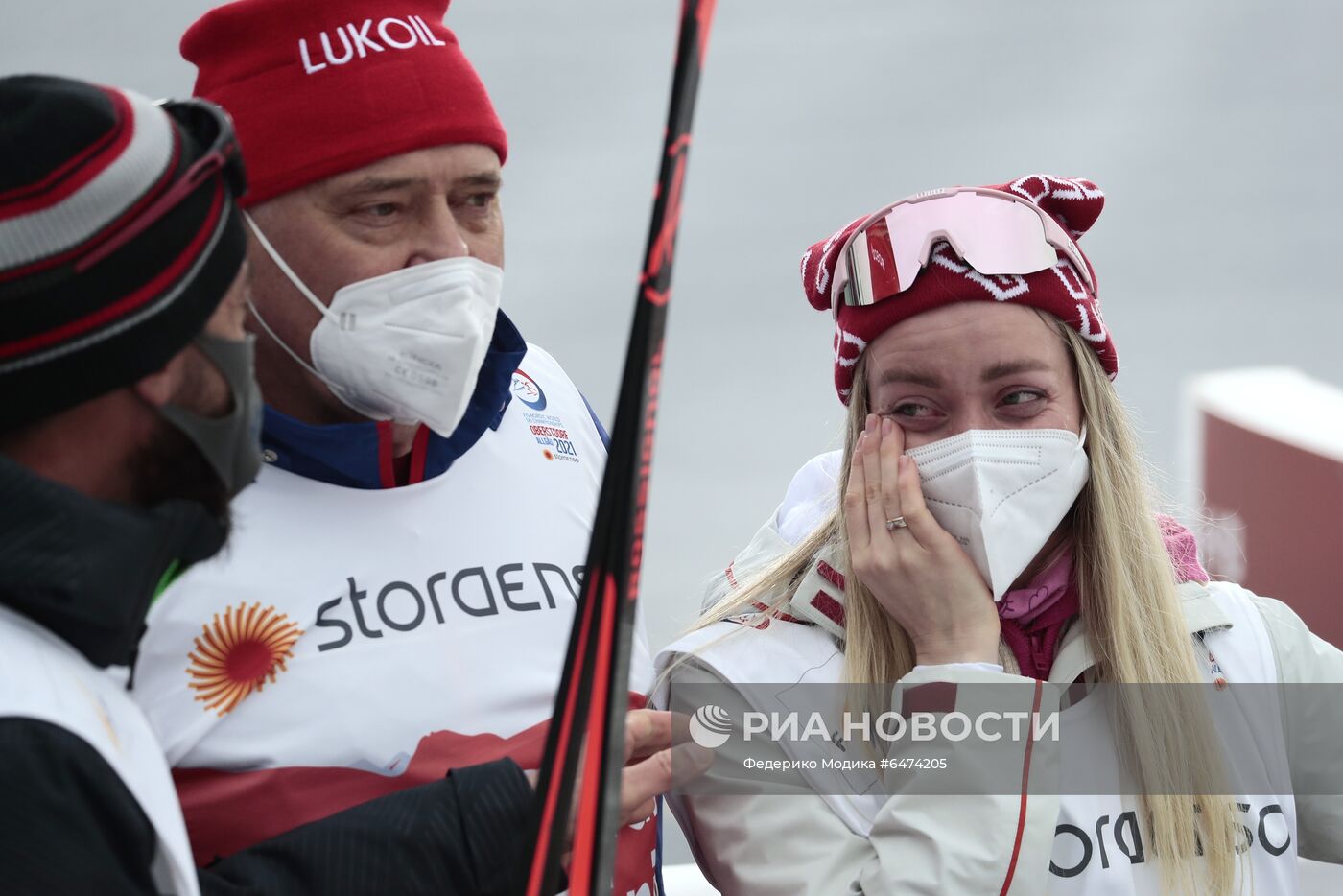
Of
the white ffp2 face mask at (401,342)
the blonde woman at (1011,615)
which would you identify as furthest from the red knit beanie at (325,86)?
the blonde woman at (1011,615)

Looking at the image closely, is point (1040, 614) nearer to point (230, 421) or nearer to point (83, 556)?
point (230, 421)

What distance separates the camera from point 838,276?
7.15ft

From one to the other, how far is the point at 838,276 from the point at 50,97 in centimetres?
121

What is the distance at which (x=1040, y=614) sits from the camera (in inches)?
83.9

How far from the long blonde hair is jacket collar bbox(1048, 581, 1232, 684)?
2cm

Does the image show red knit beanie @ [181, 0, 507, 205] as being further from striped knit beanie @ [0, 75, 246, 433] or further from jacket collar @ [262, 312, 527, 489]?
striped knit beanie @ [0, 75, 246, 433]

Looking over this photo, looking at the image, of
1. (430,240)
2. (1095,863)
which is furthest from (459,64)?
(1095,863)

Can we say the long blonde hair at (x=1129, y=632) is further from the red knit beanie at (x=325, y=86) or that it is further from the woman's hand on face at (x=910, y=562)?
the red knit beanie at (x=325, y=86)

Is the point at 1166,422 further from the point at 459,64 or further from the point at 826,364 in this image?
the point at 459,64

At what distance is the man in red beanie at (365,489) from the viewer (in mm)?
1685

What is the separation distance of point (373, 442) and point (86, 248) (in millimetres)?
702

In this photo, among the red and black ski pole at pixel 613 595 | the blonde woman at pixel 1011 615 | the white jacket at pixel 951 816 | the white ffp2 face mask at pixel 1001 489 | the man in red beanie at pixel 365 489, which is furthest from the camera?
the white ffp2 face mask at pixel 1001 489

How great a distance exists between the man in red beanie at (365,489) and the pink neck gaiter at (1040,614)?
54cm

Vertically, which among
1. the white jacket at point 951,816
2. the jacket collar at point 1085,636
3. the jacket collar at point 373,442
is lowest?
the white jacket at point 951,816
